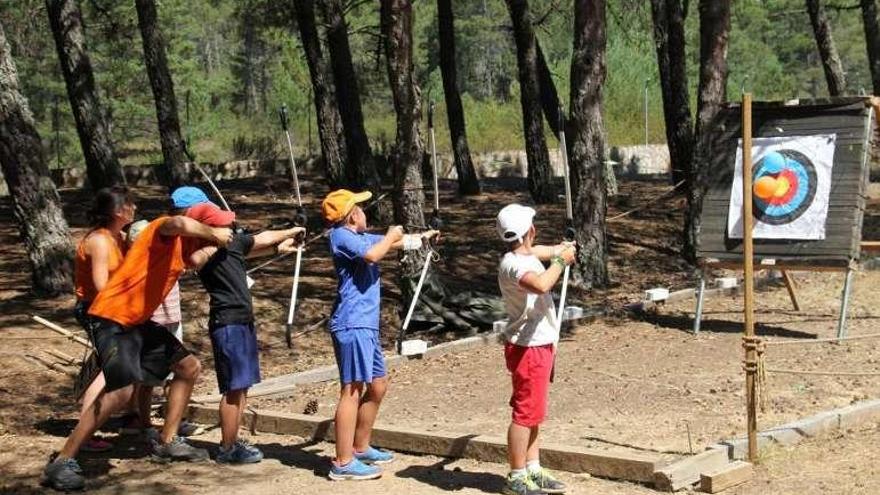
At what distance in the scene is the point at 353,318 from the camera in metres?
6.50

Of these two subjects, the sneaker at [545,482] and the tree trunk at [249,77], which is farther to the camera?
the tree trunk at [249,77]

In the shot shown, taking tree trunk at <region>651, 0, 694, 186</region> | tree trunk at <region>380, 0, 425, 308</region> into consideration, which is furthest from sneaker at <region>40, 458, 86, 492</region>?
tree trunk at <region>651, 0, 694, 186</region>

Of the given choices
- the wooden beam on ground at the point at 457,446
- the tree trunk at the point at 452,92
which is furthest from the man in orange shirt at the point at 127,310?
the tree trunk at the point at 452,92

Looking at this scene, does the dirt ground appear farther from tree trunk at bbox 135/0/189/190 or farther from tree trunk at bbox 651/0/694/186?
tree trunk at bbox 651/0/694/186

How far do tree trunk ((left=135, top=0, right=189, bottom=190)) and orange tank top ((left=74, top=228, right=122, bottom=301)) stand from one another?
29.8 feet

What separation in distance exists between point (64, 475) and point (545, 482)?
2.63 m

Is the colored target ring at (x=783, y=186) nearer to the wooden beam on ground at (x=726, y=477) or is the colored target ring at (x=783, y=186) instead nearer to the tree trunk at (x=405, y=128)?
the tree trunk at (x=405, y=128)

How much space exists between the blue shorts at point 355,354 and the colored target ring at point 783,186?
5.96m

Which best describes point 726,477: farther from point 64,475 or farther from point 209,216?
point 64,475

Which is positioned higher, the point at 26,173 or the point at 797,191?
the point at 26,173

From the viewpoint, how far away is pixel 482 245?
51.9 ft

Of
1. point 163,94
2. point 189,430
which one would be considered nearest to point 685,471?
point 189,430

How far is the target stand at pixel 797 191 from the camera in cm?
1088

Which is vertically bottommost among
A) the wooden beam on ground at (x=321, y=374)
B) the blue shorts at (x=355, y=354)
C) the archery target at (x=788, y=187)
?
the wooden beam on ground at (x=321, y=374)
